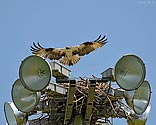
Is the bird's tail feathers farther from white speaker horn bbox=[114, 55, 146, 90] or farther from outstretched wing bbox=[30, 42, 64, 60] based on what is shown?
white speaker horn bbox=[114, 55, 146, 90]

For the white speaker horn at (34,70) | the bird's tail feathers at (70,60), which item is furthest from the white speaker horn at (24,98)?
the bird's tail feathers at (70,60)

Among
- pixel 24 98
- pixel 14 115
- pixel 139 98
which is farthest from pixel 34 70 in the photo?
pixel 139 98

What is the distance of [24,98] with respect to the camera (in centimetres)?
728

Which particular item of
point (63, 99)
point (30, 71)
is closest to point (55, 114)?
point (63, 99)

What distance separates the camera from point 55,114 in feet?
26.5

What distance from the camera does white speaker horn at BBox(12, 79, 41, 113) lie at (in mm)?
7125

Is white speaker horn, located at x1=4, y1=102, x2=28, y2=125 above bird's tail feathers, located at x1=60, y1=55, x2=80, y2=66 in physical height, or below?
below

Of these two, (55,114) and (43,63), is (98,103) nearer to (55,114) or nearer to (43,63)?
(55,114)

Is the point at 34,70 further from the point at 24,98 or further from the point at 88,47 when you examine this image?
the point at 88,47

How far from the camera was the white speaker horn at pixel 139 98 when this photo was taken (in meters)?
7.44

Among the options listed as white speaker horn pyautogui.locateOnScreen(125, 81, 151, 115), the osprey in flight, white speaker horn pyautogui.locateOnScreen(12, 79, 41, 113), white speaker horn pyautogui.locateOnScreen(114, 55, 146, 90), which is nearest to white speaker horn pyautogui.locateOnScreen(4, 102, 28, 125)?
white speaker horn pyautogui.locateOnScreen(12, 79, 41, 113)

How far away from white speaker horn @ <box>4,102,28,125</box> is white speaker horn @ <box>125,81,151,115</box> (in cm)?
192

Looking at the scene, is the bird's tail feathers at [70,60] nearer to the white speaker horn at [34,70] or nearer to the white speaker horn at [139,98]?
the white speaker horn at [139,98]

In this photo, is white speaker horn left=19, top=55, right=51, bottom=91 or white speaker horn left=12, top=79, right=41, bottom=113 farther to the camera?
white speaker horn left=12, top=79, right=41, bottom=113
